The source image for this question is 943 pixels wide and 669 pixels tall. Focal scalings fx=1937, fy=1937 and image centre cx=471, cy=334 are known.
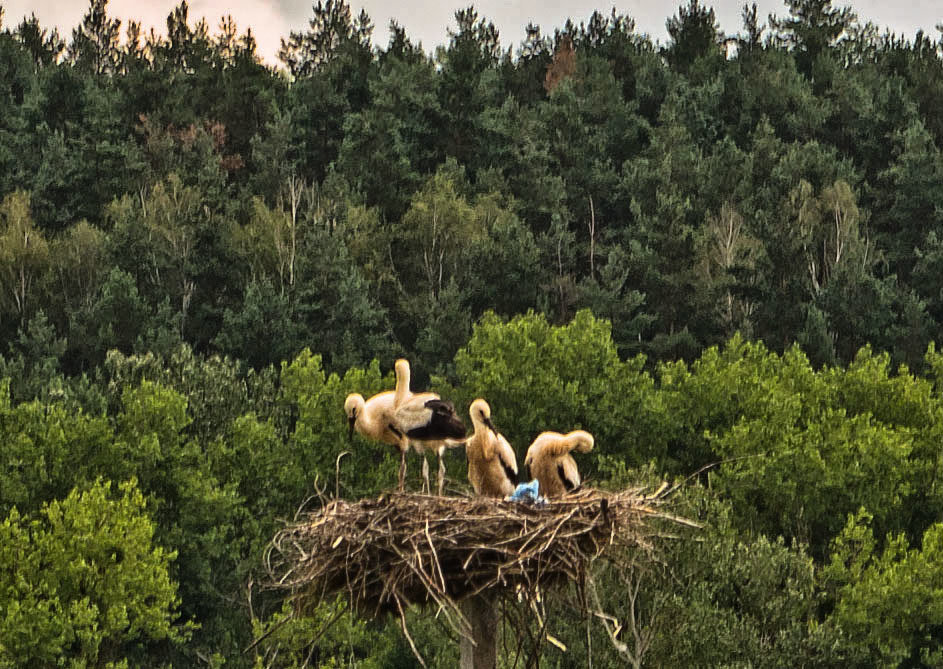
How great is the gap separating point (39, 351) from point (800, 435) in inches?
1331

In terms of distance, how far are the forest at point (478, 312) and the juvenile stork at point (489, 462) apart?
0.56m

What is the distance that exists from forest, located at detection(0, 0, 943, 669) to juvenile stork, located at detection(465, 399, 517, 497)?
0.56m

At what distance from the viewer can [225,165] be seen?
99.2 metres

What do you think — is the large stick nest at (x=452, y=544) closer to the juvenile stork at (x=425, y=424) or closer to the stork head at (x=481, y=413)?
the stork head at (x=481, y=413)

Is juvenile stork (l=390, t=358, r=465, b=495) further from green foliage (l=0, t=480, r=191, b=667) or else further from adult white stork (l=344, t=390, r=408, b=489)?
green foliage (l=0, t=480, r=191, b=667)

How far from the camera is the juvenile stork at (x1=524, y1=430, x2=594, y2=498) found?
16984 millimetres

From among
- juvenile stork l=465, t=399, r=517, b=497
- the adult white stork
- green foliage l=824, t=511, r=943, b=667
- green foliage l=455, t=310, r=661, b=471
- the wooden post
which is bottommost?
green foliage l=824, t=511, r=943, b=667

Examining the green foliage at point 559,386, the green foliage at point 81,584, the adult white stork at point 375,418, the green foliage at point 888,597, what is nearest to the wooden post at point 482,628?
the adult white stork at point 375,418

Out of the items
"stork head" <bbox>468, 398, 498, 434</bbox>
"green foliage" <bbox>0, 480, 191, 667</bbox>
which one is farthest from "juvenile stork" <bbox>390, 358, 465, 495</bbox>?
"green foliage" <bbox>0, 480, 191, 667</bbox>

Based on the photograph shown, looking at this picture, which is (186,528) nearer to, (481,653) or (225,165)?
(481,653)

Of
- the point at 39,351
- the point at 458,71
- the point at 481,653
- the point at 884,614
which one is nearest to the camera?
the point at 481,653

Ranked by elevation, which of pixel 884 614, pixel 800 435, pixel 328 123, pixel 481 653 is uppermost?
pixel 328 123

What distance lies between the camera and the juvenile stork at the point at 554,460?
55.7ft

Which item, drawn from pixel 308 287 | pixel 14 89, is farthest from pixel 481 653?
pixel 14 89
